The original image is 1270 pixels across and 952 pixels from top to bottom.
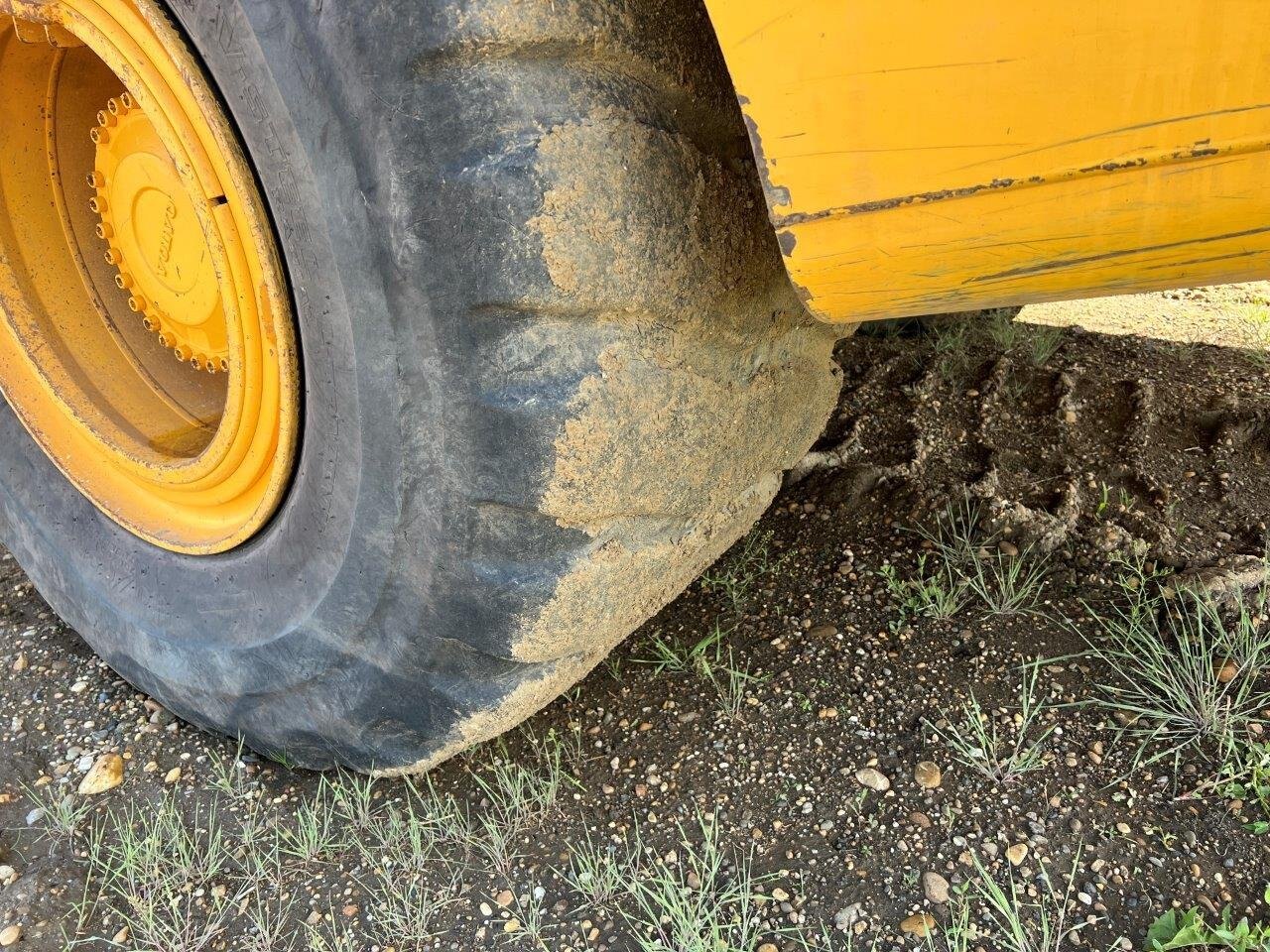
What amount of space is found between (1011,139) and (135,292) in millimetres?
1365

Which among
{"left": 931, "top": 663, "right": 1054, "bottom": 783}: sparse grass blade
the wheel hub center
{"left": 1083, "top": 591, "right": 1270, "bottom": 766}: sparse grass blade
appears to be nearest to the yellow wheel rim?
the wheel hub center

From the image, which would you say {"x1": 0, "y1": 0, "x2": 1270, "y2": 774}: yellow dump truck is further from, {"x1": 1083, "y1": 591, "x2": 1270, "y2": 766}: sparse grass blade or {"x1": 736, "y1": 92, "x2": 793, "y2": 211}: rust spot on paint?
{"x1": 1083, "y1": 591, "x2": 1270, "y2": 766}: sparse grass blade

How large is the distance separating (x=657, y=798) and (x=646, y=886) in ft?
0.40

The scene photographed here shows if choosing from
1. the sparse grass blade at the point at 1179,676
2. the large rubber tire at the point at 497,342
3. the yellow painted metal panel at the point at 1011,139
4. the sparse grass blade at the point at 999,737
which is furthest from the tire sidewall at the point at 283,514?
the sparse grass blade at the point at 1179,676

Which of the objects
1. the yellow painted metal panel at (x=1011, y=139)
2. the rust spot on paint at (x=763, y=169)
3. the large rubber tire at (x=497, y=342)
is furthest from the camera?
the large rubber tire at (x=497, y=342)

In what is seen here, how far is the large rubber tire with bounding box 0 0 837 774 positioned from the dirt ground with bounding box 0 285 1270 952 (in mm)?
195

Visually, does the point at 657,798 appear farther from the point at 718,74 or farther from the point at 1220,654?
the point at 718,74

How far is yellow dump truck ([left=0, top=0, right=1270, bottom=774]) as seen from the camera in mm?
709

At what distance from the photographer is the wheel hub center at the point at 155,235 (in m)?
1.37

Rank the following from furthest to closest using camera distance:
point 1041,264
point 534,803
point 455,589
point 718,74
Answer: point 534,803, point 455,589, point 718,74, point 1041,264

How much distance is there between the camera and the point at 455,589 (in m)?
1.12

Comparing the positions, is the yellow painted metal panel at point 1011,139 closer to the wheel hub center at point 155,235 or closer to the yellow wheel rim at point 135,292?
the yellow wheel rim at point 135,292

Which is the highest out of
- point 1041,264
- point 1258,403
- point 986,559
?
point 1041,264

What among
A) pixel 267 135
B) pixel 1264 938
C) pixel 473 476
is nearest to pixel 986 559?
pixel 1264 938
